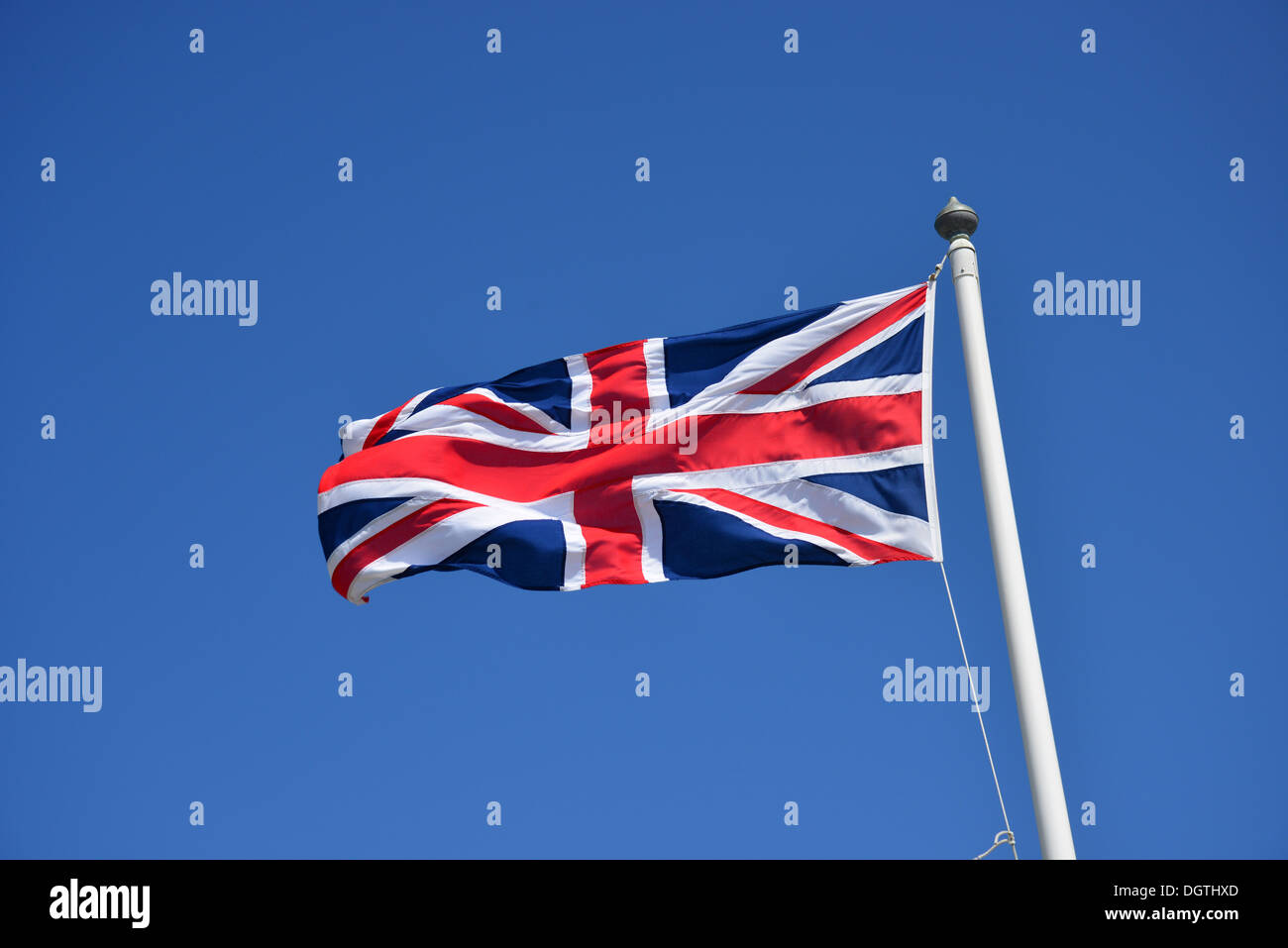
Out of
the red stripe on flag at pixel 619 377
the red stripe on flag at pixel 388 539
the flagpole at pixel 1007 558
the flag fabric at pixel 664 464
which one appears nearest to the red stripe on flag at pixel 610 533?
the flag fabric at pixel 664 464

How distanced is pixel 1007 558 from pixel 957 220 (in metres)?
3.03

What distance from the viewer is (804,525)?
1186cm

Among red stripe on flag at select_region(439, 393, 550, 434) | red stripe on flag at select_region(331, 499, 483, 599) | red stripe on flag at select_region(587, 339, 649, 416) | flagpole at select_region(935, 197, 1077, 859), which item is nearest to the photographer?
flagpole at select_region(935, 197, 1077, 859)

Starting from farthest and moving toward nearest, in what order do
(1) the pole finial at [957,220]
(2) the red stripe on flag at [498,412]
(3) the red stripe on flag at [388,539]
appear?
(2) the red stripe on flag at [498,412], (3) the red stripe on flag at [388,539], (1) the pole finial at [957,220]

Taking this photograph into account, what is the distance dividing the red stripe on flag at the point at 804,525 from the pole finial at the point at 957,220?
2.61 m

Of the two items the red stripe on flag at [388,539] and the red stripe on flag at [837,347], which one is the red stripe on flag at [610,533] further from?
the red stripe on flag at [837,347]

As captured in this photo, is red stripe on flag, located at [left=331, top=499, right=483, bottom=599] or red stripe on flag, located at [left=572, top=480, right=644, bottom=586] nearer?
red stripe on flag, located at [left=572, top=480, right=644, bottom=586]

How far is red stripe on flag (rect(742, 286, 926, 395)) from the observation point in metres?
12.1

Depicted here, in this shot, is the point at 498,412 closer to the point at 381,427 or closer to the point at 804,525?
the point at 381,427

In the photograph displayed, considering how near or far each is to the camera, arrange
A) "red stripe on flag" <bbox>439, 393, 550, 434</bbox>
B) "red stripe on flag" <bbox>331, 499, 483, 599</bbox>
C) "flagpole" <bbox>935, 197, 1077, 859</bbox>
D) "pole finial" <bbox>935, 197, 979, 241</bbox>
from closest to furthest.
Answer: "flagpole" <bbox>935, 197, 1077, 859</bbox> → "pole finial" <bbox>935, 197, 979, 241</bbox> → "red stripe on flag" <bbox>331, 499, 483, 599</bbox> → "red stripe on flag" <bbox>439, 393, 550, 434</bbox>

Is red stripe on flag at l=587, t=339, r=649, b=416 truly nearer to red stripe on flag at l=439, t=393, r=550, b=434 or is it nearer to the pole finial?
red stripe on flag at l=439, t=393, r=550, b=434

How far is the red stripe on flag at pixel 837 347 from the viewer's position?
1215 centimetres

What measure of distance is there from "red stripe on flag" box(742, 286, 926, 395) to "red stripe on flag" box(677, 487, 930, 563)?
1069mm

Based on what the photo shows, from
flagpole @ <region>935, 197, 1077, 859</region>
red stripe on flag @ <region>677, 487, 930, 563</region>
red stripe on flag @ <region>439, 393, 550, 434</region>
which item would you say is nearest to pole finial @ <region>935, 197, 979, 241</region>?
flagpole @ <region>935, 197, 1077, 859</region>
